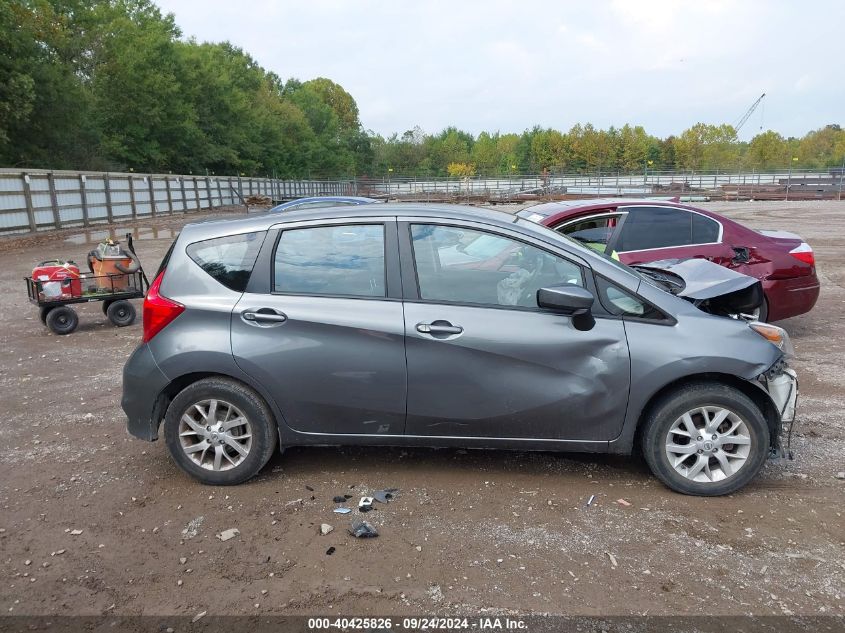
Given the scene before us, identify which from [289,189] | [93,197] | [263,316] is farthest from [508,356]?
[289,189]

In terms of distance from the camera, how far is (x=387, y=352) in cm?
381

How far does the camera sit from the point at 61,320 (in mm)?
8391

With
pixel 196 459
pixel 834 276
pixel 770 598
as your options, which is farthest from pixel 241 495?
pixel 834 276

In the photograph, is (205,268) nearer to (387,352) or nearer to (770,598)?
(387,352)

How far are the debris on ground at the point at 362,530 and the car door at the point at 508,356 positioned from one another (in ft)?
2.05

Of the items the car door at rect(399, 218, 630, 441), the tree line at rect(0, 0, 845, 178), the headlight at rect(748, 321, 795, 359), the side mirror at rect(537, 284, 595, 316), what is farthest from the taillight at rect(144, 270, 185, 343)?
the tree line at rect(0, 0, 845, 178)

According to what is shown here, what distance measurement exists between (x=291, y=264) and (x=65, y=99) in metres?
39.2

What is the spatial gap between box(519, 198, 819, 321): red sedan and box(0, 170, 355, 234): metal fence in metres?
20.5

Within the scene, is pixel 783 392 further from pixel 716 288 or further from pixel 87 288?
pixel 87 288

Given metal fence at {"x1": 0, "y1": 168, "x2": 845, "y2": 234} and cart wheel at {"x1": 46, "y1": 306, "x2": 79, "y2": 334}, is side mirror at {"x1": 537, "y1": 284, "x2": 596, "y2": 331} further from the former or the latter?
metal fence at {"x1": 0, "y1": 168, "x2": 845, "y2": 234}

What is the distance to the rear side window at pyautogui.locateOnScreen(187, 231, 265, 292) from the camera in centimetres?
403

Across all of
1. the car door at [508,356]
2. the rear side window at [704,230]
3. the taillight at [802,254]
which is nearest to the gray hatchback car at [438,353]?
the car door at [508,356]

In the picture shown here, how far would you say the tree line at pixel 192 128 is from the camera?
1382 inches

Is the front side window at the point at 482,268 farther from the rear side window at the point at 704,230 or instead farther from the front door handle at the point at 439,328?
the rear side window at the point at 704,230
